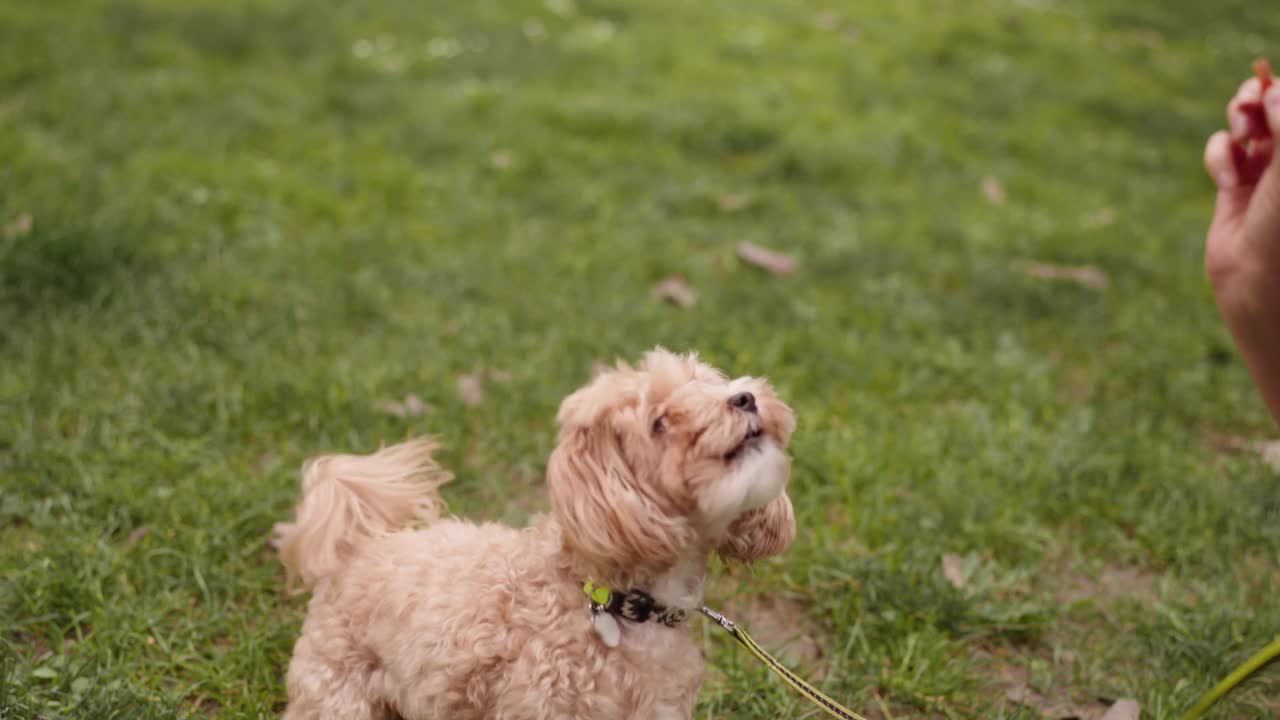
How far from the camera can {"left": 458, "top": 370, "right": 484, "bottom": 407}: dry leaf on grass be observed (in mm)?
3922

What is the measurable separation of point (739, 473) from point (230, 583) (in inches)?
71.9

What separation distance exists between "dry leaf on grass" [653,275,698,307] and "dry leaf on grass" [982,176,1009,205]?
2.38 m

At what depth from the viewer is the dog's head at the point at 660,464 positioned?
1895 mm

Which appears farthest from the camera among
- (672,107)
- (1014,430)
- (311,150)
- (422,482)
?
(672,107)

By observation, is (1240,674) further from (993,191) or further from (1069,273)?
(993,191)

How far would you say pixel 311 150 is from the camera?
589 cm

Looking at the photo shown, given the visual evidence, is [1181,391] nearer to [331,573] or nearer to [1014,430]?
[1014,430]

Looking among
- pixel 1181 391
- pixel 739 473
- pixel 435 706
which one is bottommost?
pixel 1181 391

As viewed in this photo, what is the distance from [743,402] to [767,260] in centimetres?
333

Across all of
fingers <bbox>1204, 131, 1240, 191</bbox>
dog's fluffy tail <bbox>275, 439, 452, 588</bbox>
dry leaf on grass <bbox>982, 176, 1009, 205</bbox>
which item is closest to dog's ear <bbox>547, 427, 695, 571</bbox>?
dog's fluffy tail <bbox>275, 439, 452, 588</bbox>

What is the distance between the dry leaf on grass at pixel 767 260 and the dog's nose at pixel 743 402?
3266 mm

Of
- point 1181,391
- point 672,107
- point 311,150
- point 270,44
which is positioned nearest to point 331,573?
point 1181,391

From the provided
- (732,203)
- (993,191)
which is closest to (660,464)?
(732,203)

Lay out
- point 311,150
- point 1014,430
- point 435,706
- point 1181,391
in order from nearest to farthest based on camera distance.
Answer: point 435,706
point 1014,430
point 1181,391
point 311,150
